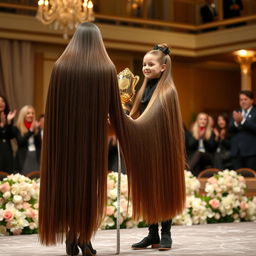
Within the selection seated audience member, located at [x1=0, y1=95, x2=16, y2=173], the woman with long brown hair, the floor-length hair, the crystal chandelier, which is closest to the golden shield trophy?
the floor-length hair

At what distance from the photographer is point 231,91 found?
67.2 feet

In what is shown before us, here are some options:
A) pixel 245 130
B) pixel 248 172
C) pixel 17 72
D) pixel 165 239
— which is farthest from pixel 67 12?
pixel 165 239

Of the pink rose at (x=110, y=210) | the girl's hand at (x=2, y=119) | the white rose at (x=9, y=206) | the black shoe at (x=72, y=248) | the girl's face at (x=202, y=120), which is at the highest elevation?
the girl's face at (x=202, y=120)

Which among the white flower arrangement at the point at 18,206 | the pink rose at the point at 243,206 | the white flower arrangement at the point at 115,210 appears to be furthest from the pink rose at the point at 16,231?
the pink rose at the point at 243,206

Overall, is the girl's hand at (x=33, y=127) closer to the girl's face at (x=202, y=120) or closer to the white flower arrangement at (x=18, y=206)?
the girl's face at (x=202, y=120)

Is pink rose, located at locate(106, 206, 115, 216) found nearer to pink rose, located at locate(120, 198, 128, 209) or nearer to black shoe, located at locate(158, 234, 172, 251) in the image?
pink rose, located at locate(120, 198, 128, 209)

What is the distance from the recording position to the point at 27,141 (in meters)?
10.0

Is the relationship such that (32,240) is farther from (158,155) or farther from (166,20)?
(166,20)

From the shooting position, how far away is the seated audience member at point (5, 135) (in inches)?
359

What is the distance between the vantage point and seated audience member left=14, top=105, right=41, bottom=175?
32.2ft

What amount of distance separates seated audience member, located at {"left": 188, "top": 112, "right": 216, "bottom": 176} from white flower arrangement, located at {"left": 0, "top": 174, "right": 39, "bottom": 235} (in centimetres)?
424

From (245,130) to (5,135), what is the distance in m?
3.28

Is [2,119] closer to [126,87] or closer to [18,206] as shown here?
[18,206]

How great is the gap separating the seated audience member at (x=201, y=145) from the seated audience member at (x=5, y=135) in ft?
8.64
